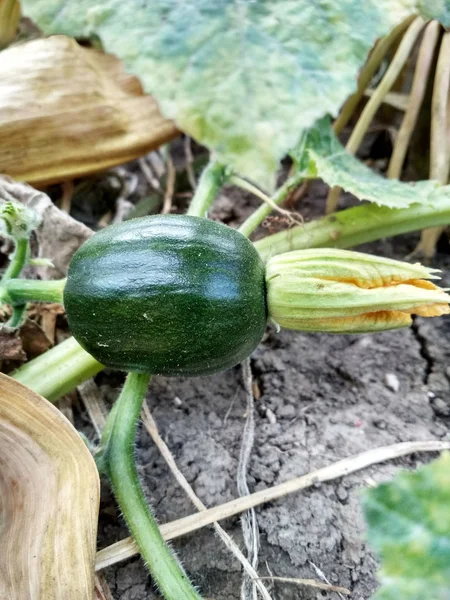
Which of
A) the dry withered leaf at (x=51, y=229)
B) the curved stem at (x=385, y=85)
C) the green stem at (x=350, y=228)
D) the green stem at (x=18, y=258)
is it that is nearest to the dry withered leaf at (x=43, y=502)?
the green stem at (x=18, y=258)

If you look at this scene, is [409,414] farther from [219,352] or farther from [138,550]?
[138,550]

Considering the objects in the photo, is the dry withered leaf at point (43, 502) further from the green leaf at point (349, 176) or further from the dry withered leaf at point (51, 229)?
the green leaf at point (349, 176)

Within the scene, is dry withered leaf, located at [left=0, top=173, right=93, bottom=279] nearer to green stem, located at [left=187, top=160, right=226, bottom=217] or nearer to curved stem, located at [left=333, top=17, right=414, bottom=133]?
green stem, located at [left=187, top=160, right=226, bottom=217]

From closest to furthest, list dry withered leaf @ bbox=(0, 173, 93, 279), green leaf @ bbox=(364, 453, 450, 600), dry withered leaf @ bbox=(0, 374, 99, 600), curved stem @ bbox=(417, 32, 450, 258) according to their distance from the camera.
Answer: green leaf @ bbox=(364, 453, 450, 600), dry withered leaf @ bbox=(0, 374, 99, 600), dry withered leaf @ bbox=(0, 173, 93, 279), curved stem @ bbox=(417, 32, 450, 258)

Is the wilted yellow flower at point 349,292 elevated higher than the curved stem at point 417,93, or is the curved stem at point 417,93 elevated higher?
the curved stem at point 417,93

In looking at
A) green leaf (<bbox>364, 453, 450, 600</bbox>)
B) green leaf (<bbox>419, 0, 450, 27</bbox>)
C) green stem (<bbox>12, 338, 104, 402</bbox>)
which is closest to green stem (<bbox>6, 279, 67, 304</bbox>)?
green stem (<bbox>12, 338, 104, 402</bbox>)

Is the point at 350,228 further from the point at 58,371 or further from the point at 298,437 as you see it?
the point at 58,371

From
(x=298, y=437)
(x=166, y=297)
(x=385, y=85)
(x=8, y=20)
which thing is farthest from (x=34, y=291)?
(x=385, y=85)
